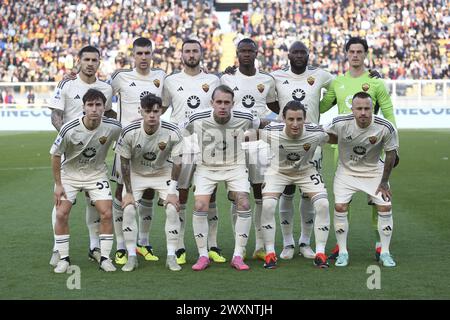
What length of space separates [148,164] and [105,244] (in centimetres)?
93

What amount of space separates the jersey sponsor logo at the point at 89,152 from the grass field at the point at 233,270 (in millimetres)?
1067

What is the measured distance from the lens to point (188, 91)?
379 inches

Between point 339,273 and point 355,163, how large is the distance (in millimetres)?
1308

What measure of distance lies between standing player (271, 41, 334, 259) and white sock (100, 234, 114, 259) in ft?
6.25

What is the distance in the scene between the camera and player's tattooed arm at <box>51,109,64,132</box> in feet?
30.8

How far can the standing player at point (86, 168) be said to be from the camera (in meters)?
8.67

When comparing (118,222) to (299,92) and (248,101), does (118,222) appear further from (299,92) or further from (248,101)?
(299,92)

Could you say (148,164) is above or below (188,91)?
below

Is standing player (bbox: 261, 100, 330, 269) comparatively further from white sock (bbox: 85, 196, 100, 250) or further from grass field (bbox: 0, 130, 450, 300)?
white sock (bbox: 85, 196, 100, 250)

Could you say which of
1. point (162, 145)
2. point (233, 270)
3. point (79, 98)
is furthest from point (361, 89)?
point (79, 98)

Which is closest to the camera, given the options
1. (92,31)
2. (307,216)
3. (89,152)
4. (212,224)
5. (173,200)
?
(173,200)

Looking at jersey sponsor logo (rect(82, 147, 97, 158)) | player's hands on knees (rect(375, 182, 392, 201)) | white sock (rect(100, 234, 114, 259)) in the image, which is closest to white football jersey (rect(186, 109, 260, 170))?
jersey sponsor logo (rect(82, 147, 97, 158))

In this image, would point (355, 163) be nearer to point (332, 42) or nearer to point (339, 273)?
point (339, 273)
